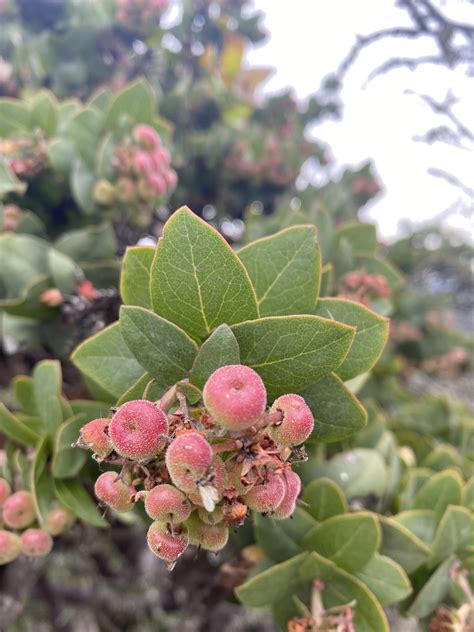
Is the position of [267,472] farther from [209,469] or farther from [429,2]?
[429,2]

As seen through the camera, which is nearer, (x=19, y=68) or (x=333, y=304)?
(x=333, y=304)

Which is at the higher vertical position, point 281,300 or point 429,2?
point 429,2

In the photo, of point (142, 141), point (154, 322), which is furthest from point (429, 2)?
point (154, 322)

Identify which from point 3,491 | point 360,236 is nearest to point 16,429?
point 3,491

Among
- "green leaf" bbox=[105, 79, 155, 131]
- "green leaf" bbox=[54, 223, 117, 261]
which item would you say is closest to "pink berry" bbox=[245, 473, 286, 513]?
"green leaf" bbox=[54, 223, 117, 261]

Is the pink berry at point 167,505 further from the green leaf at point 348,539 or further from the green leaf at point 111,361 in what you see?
the green leaf at point 348,539

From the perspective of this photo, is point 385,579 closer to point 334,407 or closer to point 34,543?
point 334,407
